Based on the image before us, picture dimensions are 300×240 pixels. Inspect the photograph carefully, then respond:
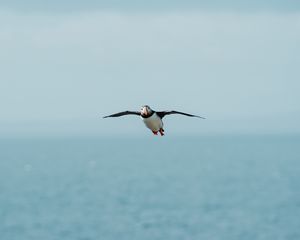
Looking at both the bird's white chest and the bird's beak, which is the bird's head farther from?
the bird's white chest

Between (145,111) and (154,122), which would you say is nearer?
(145,111)

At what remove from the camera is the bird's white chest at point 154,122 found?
39.8 m

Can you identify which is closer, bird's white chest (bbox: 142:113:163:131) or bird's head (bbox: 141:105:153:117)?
bird's head (bbox: 141:105:153:117)

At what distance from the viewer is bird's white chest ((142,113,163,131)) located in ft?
131

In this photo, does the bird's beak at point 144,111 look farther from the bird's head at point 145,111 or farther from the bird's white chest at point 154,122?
the bird's white chest at point 154,122

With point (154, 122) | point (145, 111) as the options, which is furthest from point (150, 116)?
point (145, 111)

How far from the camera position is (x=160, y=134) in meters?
40.6

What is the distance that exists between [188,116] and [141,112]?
6.60 feet

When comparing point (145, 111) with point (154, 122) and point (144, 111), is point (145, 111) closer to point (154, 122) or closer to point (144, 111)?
point (144, 111)

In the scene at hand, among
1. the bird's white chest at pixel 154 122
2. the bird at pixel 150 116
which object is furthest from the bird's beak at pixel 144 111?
the bird's white chest at pixel 154 122

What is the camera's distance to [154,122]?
132 feet

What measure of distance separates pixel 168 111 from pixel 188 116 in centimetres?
185

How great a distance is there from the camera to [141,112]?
1560 inches

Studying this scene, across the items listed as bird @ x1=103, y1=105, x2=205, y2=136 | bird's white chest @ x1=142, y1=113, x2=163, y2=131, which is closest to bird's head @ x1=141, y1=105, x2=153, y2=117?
bird @ x1=103, y1=105, x2=205, y2=136
